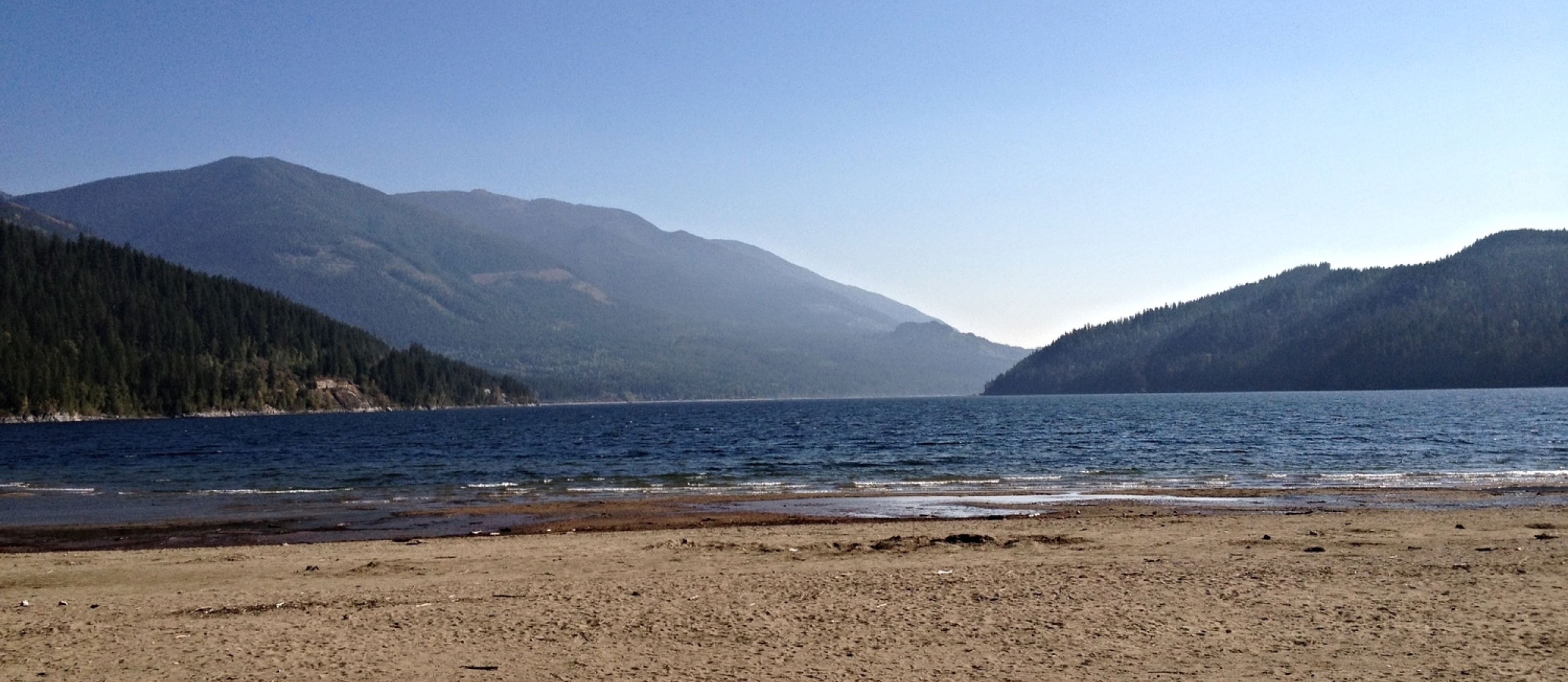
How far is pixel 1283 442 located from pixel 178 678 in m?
67.3

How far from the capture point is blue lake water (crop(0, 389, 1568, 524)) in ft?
142

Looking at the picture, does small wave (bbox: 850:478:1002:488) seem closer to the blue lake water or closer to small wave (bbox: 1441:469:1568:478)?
the blue lake water

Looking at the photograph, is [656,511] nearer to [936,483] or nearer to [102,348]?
[936,483]

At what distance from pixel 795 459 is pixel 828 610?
47.9 metres

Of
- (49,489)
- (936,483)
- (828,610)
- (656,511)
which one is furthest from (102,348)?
(828,610)

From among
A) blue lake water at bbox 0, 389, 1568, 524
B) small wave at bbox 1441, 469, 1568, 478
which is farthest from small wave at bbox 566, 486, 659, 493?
small wave at bbox 1441, 469, 1568, 478

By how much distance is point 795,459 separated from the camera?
205ft

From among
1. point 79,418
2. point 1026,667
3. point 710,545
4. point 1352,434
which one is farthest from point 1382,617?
point 79,418

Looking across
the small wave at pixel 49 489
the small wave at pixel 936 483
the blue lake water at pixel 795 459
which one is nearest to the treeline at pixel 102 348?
the blue lake water at pixel 795 459

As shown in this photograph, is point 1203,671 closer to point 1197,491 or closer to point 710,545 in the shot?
point 710,545

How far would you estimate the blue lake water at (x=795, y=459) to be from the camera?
43.2 metres

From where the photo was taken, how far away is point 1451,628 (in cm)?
1252

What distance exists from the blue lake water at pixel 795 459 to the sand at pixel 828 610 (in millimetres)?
18953

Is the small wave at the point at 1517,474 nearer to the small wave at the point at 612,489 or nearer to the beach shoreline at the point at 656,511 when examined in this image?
the beach shoreline at the point at 656,511
